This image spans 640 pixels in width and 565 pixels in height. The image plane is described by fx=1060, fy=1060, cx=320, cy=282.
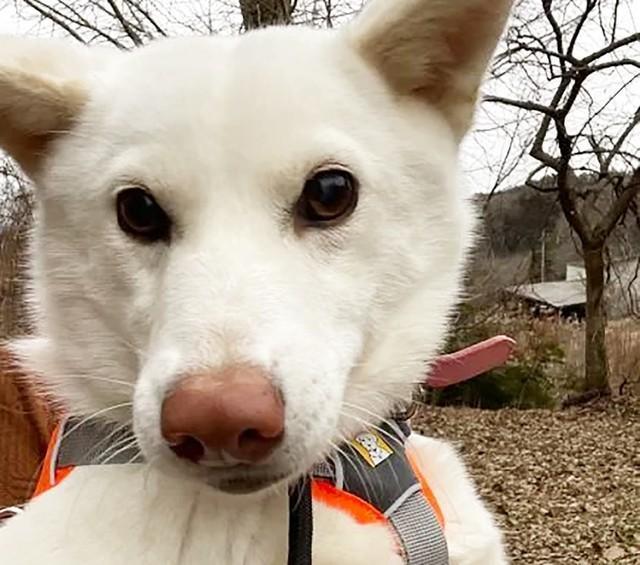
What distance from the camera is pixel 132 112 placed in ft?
6.03

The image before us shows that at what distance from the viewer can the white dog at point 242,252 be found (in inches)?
63.6

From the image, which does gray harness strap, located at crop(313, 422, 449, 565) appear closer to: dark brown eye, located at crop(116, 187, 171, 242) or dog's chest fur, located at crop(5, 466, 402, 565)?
dog's chest fur, located at crop(5, 466, 402, 565)

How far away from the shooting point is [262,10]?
898cm

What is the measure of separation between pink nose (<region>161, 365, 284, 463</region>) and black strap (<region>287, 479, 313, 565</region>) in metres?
0.33

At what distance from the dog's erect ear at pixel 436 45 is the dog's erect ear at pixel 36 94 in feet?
1.72

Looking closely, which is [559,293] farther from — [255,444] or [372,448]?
[255,444]

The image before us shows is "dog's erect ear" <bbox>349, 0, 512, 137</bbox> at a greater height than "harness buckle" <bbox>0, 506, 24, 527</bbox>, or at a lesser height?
greater

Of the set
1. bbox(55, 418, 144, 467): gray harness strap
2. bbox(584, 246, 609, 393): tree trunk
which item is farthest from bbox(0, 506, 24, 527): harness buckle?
bbox(584, 246, 609, 393): tree trunk

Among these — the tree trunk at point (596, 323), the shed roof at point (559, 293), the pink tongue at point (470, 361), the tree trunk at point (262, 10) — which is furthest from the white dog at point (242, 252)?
the shed roof at point (559, 293)

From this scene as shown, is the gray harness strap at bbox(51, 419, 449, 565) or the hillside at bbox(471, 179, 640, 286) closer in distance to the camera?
the gray harness strap at bbox(51, 419, 449, 565)

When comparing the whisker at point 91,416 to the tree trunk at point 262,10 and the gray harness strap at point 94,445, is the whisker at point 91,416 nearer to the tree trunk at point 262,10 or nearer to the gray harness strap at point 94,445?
the gray harness strap at point 94,445

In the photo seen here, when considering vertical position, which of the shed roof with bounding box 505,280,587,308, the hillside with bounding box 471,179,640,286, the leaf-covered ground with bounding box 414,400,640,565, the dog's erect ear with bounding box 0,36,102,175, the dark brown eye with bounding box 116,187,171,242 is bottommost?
the leaf-covered ground with bounding box 414,400,640,565

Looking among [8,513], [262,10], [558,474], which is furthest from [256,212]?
[558,474]

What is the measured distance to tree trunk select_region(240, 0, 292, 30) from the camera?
8.70m
